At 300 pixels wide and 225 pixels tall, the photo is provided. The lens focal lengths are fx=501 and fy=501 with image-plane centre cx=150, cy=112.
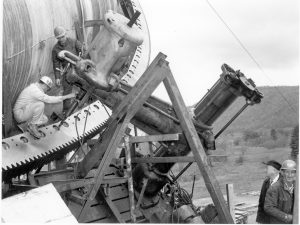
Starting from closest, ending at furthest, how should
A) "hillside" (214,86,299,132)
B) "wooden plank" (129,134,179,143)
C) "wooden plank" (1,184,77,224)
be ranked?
"wooden plank" (1,184,77,224) → "wooden plank" (129,134,179,143) → "hillside" (214,86,299,132)

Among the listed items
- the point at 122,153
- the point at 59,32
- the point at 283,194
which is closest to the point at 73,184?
the point at 122,153

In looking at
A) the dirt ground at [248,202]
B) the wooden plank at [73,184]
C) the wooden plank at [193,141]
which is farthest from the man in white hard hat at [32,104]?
the dirt ground at [248,202]

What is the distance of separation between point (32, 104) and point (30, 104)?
2cm

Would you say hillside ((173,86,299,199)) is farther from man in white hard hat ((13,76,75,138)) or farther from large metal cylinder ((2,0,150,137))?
large metal cylinder ((2,0,150,137))

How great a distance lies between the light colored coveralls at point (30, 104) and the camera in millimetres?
5652

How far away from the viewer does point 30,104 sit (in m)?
5.72

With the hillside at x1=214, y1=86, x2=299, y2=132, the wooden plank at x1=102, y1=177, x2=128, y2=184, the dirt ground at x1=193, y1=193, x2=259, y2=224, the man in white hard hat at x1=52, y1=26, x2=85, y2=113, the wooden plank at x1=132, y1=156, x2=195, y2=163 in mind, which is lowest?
the dirt ground at x1=193, y1=193, x2=259, y2=224

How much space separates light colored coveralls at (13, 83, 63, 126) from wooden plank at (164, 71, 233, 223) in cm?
140

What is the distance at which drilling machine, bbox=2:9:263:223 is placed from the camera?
17.9 ft

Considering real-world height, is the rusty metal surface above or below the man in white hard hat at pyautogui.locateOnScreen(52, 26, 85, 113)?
below

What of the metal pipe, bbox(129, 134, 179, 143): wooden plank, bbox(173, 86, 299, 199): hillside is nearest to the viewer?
the metal pipe

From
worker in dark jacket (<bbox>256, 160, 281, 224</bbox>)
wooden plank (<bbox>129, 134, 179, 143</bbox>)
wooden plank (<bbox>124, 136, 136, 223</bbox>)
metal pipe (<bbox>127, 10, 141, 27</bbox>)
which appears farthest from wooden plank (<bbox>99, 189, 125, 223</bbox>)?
metal pipe (<bbox>127, 10, 141, 27</bbox>)

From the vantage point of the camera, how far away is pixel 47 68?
637 cm

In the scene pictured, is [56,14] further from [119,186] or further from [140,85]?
[119,186]
